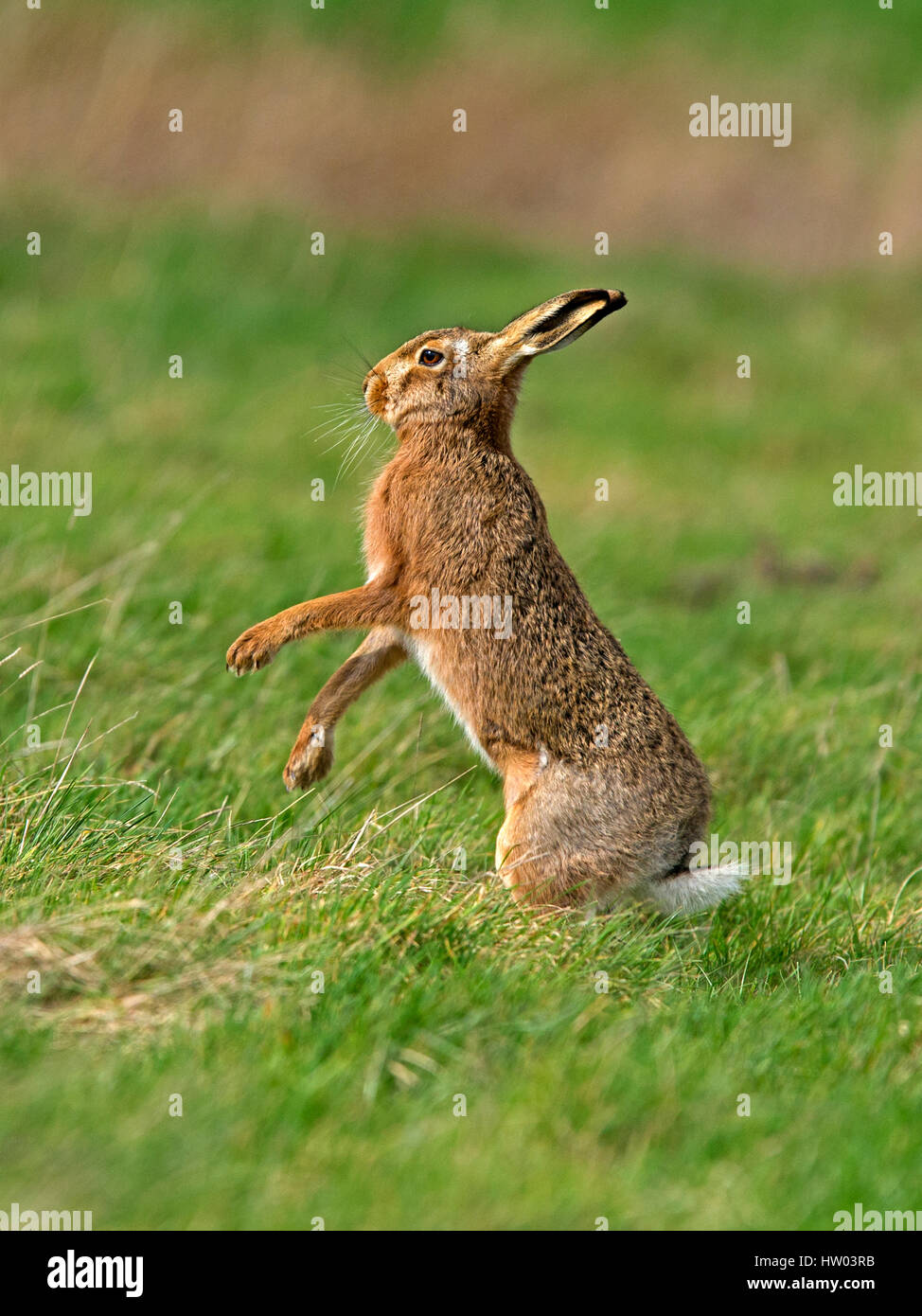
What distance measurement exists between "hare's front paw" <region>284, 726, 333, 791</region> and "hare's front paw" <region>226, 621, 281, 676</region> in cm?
31

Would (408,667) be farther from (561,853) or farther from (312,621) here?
(561,853)

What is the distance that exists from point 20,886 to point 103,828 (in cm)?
47

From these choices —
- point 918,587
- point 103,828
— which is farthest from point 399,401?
point 918,587

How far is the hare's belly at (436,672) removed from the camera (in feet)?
17.4

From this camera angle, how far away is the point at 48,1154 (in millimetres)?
3332

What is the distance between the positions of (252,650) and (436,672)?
0.62 m

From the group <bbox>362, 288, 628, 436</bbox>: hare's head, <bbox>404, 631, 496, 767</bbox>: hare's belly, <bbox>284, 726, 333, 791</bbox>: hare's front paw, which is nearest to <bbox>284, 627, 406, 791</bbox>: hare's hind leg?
<bbox>284, 726, 333, 791</bbox>: hare's front paw

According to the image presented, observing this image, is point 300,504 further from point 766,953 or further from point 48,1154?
point 48,1154

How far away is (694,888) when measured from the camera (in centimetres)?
509

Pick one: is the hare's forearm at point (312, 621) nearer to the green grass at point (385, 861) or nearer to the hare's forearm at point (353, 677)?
the hare's forearm at point (353, 677)

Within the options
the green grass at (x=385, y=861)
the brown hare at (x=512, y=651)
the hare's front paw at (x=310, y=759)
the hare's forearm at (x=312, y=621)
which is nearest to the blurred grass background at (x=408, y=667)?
the green grass at (x=385, y=861)

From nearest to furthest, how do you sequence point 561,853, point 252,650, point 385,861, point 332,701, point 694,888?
point 385,861
point 561,853
point 694,888
point 252,650
point 332,701

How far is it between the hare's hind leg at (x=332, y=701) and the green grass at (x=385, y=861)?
0.54 feet

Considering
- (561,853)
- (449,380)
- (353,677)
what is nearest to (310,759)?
(353,677)
